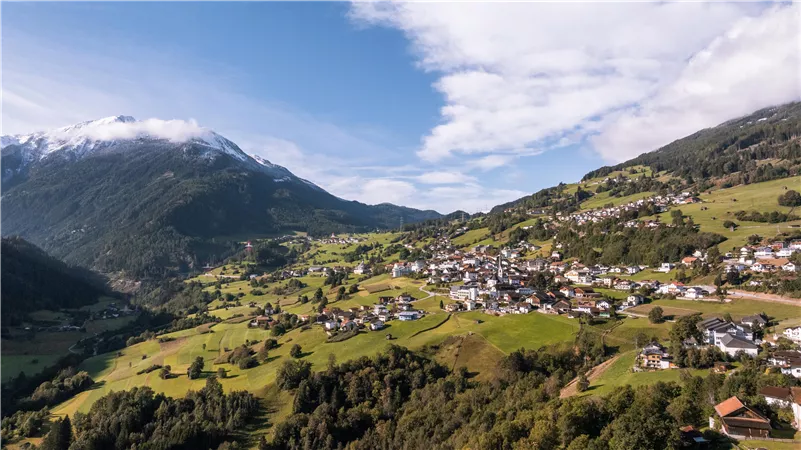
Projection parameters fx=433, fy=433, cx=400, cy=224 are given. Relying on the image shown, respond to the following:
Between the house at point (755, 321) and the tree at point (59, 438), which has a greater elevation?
the house at point (755, 321)

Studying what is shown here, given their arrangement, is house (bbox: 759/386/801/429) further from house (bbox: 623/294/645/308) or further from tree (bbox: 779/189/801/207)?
tree (bbox: 779/189/801/207)

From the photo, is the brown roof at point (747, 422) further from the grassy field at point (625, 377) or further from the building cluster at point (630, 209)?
the building cluster at point (630, 209)

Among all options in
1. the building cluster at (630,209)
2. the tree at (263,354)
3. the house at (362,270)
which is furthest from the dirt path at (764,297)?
the house at (362,270)

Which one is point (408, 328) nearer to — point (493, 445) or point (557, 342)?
point (557, 342)

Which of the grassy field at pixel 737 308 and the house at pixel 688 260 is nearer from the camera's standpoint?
the grassy field at pixel 737 308

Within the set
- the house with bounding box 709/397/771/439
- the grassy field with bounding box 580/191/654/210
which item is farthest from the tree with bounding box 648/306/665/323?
the grassy field with bounding box 580/191/654/210
